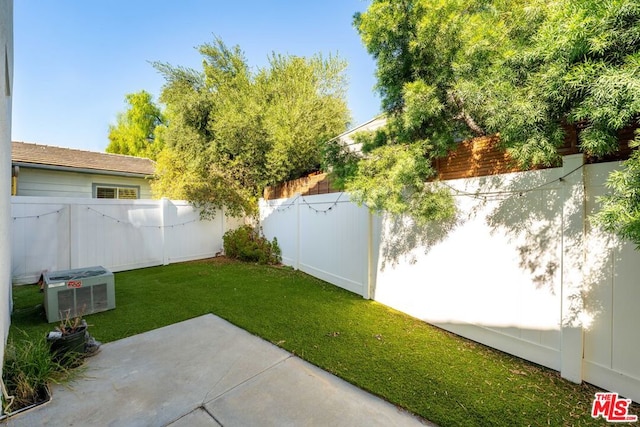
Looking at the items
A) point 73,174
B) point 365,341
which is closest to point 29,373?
point 365,341

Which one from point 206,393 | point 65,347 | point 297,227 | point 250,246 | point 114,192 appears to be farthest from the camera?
point 114,192

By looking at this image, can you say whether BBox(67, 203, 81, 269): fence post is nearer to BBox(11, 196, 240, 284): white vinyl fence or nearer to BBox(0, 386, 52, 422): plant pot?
BBox(11, 196, 240, 284): white vinyl fence

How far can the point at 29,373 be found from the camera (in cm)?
240

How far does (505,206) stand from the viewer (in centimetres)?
305

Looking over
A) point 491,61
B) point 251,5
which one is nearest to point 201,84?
Answer: point 251,5

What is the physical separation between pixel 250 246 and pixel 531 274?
22.6ft

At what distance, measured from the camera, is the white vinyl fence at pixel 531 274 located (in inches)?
91.0

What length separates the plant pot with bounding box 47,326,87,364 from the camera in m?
2.71

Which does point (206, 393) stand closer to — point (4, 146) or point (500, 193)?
point (4, 146)

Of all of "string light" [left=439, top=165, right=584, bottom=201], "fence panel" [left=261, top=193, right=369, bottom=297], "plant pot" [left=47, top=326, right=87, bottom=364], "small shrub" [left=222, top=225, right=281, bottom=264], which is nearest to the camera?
"string light" [left=439, top=165, right=584, bottom=201]

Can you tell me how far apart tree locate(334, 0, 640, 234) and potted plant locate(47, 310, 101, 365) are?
362cm

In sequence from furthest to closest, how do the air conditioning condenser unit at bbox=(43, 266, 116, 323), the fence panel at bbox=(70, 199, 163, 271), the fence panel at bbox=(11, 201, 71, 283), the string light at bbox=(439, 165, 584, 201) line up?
the fence panel at bbox=(70, 199, 163, 271) < the fence panel at bbox=(11, 201, 71, 283) < the air conditioning condenser unit at bbox=(43, 266, 116, 323) < the string light at bbox=(439, 165, 584, 201)

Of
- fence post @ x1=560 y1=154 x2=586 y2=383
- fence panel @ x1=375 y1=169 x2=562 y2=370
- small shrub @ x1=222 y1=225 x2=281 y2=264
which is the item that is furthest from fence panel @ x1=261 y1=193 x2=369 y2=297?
fence post @ x1=560 y1=154 x2=586 y2=383
